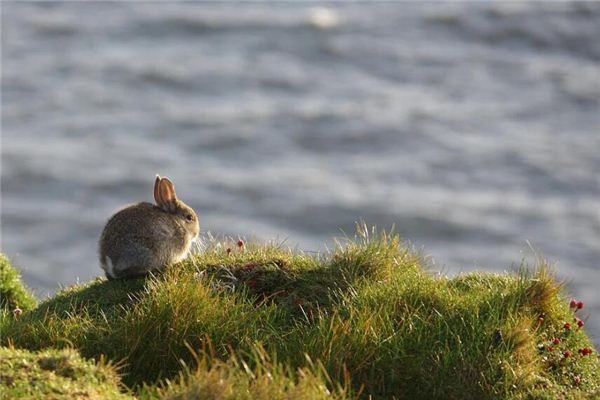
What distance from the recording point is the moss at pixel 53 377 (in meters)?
7.82

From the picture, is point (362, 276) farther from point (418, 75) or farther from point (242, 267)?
point (418, 75)

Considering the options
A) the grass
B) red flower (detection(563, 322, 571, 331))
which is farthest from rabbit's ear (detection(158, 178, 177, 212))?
red flower (detection(563, 322, 571, 331))

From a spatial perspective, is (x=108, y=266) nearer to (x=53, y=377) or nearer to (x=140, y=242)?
(x=140, y=242)

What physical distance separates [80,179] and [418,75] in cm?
1071

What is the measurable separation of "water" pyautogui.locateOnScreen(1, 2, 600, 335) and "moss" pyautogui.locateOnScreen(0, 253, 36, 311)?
13.1 meters

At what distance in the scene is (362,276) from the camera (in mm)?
10430

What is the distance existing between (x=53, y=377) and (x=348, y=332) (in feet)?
8.46

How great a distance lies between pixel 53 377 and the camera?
8.05 meters

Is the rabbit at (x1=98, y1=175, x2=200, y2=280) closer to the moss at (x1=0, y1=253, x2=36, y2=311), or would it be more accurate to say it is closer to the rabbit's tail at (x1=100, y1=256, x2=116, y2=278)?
the rabbit's tail at (x1=100, y1=256, x2=116, y2=278)

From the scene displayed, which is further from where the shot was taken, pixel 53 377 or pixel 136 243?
pixel 136 243

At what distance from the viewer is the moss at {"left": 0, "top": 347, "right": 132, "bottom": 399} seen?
782 centimetres

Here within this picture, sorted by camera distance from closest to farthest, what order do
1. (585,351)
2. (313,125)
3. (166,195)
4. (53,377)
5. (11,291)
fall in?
(53,377) → (585,351) → (166,195) → (11,291) → (313,125)

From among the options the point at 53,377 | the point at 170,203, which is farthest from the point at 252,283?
the point at 53,377

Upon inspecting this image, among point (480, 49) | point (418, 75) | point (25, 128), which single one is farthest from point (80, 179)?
point (480, 49)
